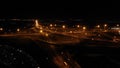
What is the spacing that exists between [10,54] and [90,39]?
106 ft

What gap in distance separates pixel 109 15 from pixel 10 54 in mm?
108637

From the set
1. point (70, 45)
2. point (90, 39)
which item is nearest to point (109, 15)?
point (90, 39)

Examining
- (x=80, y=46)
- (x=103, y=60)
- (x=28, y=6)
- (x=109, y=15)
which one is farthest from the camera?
(x=28, y=6)

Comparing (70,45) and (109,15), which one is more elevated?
(109,15)

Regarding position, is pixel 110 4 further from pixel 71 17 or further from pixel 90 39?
pixel 90 39

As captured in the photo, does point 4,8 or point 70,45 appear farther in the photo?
point 4,8

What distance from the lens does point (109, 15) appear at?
145125 millimetres

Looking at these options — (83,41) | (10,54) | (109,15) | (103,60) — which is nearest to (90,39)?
(83,41)

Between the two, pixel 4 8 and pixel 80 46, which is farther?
pixel 4 8

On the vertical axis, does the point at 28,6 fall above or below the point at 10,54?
above

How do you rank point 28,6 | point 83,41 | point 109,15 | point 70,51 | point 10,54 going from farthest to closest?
point 28,6
point 109,15
point 83,41
point 70,51
point 10,54

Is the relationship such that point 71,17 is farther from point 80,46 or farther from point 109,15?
point 80,46

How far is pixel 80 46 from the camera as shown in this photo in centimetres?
6125

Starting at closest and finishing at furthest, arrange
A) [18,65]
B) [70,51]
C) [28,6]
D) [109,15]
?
[18,65] < [70,51] < [109,15] < [28,6]
